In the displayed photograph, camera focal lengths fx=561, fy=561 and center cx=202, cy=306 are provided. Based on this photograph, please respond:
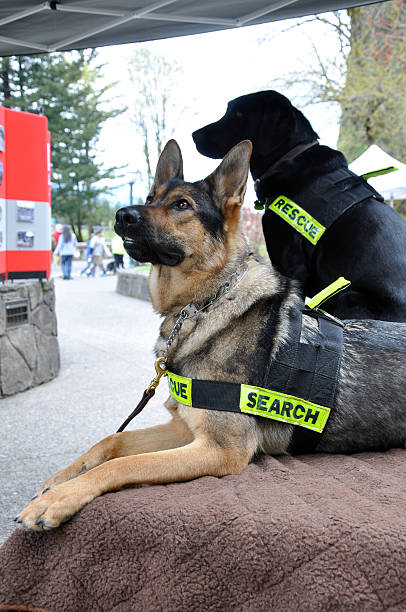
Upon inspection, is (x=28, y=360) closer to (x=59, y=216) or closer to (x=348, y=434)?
(x=348, y=434)

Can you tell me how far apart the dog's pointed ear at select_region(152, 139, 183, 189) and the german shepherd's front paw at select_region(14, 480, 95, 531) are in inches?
70.1

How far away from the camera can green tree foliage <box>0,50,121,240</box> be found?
114 feet

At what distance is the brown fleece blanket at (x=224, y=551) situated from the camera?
180 centimetres

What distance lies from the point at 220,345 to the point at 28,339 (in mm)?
4229

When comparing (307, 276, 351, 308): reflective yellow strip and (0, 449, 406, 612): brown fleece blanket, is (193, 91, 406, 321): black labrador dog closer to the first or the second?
(307, 276, 351, 308): reflective yellow strip

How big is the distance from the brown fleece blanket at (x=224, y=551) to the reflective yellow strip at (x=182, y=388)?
0.37m

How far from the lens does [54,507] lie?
6.68 feet

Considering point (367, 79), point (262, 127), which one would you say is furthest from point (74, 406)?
point (367, 79)

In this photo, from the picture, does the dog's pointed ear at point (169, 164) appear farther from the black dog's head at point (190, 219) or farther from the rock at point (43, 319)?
the rock at point (43, 319)

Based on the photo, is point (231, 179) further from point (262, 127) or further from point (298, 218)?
point (262, 127)

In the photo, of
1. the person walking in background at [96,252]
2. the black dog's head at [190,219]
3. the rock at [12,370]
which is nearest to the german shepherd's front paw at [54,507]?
the black dog's head at [190,219]

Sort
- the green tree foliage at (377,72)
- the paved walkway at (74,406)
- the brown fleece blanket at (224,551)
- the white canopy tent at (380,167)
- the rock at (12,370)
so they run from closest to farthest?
the brown fleece blanket at (224,551)
the paved walkway at (74,406)
the rock at (12,370)
the white canopy tent at (380,167)
the green tree foliage at (377,72)

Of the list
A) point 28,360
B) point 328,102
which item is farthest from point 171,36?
point 328,102

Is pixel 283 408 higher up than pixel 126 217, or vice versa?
pixel 126 217
